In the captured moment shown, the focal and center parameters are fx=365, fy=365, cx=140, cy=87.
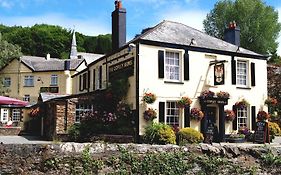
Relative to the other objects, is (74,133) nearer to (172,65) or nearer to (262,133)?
(172,65)

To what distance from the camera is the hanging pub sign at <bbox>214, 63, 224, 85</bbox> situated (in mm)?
19422

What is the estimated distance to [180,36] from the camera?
20469 mm

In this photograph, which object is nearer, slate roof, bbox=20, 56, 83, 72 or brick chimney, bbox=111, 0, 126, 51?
brick chimney, bbox=111, 0, 126, 51

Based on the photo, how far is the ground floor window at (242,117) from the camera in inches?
831

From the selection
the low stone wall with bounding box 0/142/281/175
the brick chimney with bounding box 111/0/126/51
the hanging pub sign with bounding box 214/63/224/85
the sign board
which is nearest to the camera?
the low stone wall with bounding box 0/142/281/175

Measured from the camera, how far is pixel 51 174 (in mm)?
9711

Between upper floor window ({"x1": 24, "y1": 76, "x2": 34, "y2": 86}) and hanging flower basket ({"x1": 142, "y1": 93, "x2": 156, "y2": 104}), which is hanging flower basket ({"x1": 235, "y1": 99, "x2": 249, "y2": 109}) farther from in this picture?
upper floor window ({"x1": 24, "y1": 76, "x2": 34, "y2": 86})

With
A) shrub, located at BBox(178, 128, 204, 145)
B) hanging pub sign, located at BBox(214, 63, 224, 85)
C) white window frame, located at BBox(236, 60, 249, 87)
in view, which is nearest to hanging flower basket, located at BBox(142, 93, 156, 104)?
shrub, located at BBox(178, 128, 204, 145)

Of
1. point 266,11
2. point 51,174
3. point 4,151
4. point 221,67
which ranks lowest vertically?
point 51,174

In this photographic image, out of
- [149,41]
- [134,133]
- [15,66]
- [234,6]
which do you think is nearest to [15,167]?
[134,133]

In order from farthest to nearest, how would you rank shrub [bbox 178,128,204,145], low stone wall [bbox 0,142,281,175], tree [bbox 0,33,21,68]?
1. tree [bbox 0,33,21,68]
2. shrub [bbox 178,128,204,145]
3. low stone wall [bbox 0,142,281,175]

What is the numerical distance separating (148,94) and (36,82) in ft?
101

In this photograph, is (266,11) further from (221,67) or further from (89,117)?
(89,117)

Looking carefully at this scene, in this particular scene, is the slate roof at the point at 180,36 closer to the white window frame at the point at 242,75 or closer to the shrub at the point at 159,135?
the white window frame at the point at 242,75
